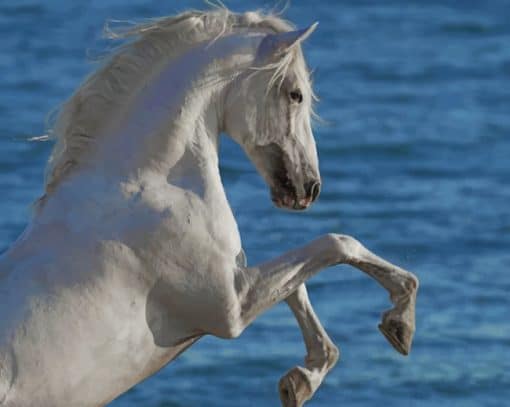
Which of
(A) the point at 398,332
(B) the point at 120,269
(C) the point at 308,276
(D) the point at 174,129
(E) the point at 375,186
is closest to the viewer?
(B) the point at 120,269

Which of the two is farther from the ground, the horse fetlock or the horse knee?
the horse knee

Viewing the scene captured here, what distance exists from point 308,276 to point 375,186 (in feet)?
27.3

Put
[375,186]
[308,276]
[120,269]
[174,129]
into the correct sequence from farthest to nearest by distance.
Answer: [375,186]
[308,276]
[174,129]
[120,269]

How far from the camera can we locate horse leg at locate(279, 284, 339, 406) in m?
5.70

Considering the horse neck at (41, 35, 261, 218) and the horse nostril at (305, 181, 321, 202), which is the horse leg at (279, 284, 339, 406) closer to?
the horse nostril at (305, 181, 321, 202)

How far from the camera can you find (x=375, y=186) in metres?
13.9

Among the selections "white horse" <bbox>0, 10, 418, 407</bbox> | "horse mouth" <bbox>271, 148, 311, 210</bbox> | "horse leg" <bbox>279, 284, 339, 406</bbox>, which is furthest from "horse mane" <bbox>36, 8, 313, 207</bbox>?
"horse leg" <bbox>279, 284, 339, 406</bbox>

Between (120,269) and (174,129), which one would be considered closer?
(120,269)

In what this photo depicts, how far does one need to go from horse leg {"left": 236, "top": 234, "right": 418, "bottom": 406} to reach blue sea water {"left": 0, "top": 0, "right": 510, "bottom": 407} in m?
0.46

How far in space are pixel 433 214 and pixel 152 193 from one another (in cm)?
776

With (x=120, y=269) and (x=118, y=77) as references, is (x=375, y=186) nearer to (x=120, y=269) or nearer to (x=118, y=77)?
(x=118, y=77)

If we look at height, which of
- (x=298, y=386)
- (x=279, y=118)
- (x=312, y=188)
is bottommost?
(x=298, y=386)

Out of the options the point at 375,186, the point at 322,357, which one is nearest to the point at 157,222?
the point at 322,357

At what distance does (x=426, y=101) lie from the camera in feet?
52.5
